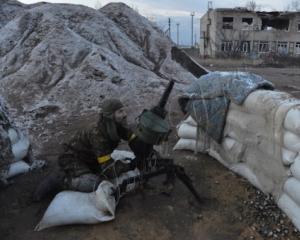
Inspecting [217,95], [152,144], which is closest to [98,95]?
[217,95]

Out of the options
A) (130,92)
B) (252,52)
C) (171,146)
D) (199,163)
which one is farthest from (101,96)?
(252,52)

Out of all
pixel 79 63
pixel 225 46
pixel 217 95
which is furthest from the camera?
pixel 225 46

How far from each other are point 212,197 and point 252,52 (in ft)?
74.8

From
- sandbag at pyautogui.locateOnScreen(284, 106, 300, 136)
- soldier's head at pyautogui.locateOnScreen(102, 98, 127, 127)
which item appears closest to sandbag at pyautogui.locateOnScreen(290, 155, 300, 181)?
sandbag at pyautogui.locateOnScreen(284, 106, 300, 136)

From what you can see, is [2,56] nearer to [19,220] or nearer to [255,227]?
[19,220]

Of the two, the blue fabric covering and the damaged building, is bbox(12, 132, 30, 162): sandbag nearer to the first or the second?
the blue fabric covering

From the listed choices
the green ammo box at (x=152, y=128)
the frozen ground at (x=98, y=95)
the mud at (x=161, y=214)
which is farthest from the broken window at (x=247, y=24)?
the green ammo box at (x=152, y=128)

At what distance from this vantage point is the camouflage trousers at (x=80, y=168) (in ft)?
8.76

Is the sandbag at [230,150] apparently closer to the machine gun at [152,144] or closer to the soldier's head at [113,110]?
the machine gun at [152,144]

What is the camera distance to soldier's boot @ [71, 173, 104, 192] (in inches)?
104

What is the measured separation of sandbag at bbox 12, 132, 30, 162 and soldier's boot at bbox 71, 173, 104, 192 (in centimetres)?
97

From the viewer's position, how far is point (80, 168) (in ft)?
9.01

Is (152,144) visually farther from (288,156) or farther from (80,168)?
(288,156)

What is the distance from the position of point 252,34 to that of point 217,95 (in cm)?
2252
